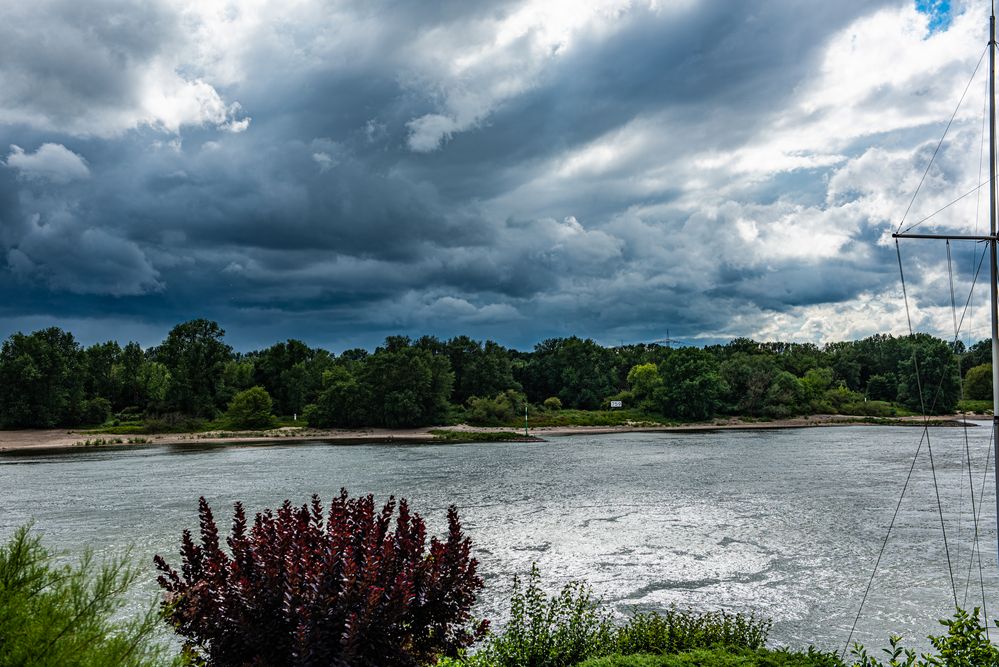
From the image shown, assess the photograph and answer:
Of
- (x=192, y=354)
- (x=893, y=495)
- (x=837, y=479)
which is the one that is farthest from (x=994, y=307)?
(x=192, y=354)

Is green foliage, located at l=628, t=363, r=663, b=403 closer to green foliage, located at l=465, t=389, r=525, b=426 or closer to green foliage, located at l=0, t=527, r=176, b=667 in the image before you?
green foliage, located at l=465, t=389, r=525, b=426

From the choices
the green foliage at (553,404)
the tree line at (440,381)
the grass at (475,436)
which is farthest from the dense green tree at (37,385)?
the green foliage at (553,404)

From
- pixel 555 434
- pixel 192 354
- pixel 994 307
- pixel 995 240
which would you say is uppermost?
pixel 192 354

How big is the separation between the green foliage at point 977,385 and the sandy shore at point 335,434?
732 inches

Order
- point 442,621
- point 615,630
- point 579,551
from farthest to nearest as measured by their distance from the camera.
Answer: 1. point 579,551
2. point 615,630
3. point 442,621

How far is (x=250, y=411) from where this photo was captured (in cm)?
9325

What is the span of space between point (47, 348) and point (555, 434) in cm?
7467

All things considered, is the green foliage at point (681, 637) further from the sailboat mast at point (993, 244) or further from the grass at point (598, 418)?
the grass at point (598, 418)

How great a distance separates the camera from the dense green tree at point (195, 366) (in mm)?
94188

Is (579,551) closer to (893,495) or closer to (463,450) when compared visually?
(893,495)

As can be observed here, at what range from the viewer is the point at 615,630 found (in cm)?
1131

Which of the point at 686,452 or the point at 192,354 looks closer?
the point at 686,452

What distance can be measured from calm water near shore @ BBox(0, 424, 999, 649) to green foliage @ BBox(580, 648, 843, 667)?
443 centimetres

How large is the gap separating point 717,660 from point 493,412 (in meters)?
92.4
